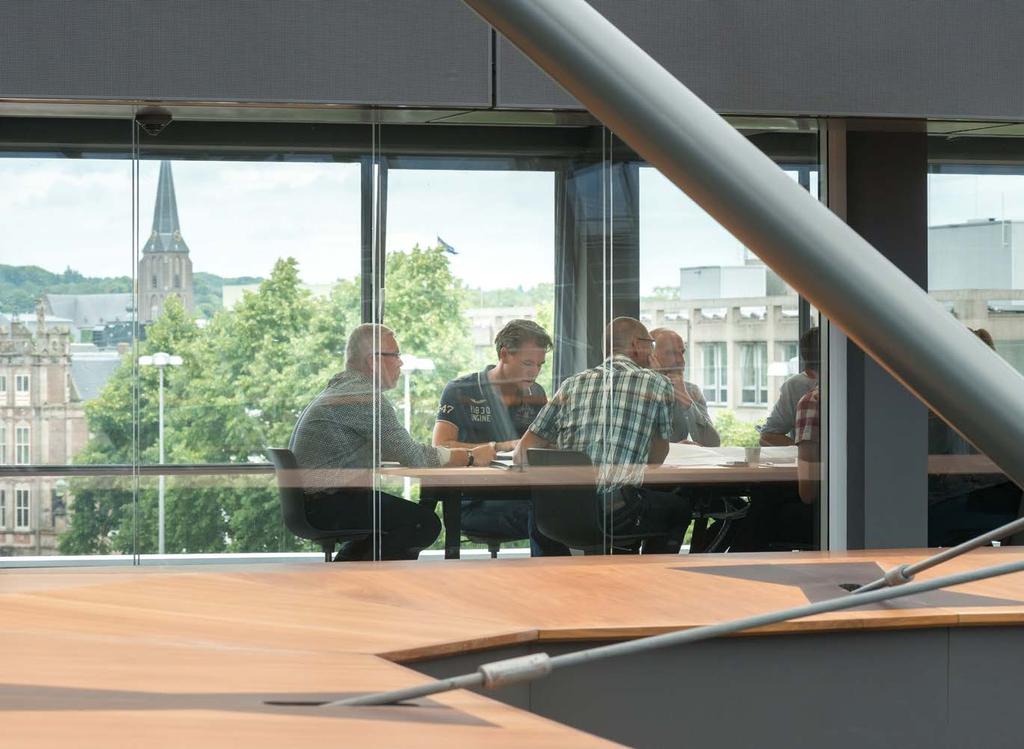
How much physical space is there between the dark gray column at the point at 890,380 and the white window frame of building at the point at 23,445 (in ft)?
13.3

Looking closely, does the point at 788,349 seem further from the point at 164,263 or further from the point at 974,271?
the point at 164,263

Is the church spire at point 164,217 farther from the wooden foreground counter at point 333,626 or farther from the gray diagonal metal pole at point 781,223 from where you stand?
the gray diagonal metal pole at point 781,223

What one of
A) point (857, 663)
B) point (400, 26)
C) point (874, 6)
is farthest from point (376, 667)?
point (874, 6)

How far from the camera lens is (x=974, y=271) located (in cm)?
600

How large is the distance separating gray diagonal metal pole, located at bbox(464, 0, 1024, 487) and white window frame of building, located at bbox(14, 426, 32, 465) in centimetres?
543

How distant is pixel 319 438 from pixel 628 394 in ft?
5.19

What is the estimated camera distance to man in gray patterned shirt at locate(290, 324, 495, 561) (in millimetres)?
5707

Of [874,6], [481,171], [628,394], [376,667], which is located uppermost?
[874,6]

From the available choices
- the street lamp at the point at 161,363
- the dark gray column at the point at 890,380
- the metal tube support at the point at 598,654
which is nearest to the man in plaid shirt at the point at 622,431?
the dark gray column at the point at 890,380

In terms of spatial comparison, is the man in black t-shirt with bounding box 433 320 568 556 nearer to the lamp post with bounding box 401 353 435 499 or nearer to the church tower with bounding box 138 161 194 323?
the lamp post with bounding box 401 353 435 499

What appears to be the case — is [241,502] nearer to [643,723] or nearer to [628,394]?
[628,394]

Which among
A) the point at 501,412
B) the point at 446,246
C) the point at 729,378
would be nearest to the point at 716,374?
the point at 729,378

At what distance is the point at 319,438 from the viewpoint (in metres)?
5.70

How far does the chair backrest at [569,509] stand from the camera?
582 centimetres
